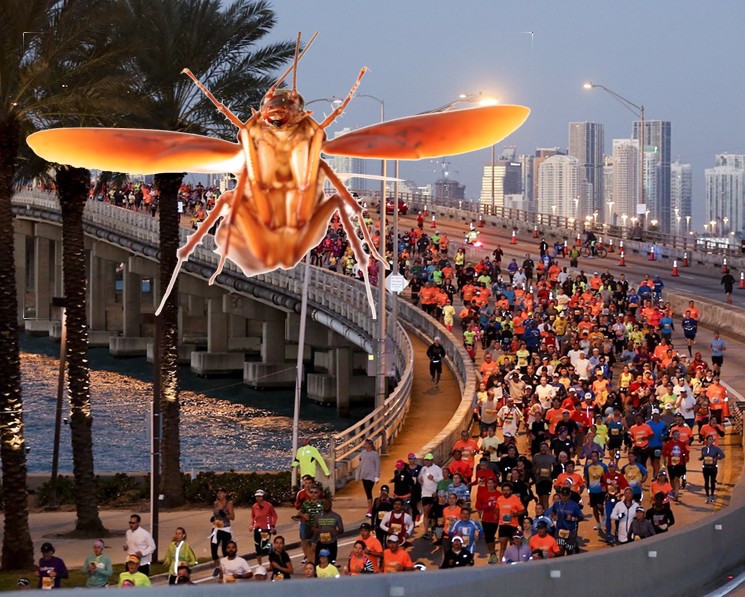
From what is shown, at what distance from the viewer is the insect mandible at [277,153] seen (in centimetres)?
630

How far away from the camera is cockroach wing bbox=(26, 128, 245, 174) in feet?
21.4

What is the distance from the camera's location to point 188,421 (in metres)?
59.3

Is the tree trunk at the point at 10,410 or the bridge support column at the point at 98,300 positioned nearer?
the tree trunk at the point at 10,410

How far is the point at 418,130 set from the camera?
647 cm

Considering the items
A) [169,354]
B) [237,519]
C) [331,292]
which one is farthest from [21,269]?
[237,519]

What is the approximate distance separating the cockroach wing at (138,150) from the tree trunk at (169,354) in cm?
2162

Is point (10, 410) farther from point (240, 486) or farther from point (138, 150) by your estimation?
point (138, 150)

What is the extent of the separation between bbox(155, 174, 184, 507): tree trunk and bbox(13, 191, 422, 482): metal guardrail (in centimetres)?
364

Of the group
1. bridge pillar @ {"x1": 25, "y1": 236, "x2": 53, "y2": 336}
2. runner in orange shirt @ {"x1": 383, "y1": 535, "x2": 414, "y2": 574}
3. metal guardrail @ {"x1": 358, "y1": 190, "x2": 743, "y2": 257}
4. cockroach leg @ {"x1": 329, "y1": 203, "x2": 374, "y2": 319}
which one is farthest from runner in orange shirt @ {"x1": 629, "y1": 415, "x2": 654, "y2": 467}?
bridge pillar @ {"x1": 25, "y1": 236, "x2": 53, "y2": 336}

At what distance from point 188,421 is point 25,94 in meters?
39.2

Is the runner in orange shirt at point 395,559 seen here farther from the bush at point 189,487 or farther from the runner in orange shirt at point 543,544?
the bush at point 189,487

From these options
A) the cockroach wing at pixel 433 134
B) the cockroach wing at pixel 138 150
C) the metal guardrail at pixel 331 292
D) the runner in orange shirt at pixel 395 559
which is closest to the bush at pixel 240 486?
the metal guardrail at pixel 331 292

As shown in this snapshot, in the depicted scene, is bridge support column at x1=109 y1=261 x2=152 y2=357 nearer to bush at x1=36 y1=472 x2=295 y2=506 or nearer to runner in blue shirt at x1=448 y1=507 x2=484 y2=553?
bush at x1=36 y1=472 x2=295 y2=506

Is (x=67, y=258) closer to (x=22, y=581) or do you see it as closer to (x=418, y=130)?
(x=22, y=581)
